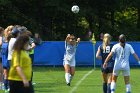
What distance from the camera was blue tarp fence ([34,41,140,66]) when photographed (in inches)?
1219

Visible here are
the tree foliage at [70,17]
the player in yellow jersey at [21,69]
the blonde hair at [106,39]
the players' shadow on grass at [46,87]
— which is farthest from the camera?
the tree foliage at [70,17]

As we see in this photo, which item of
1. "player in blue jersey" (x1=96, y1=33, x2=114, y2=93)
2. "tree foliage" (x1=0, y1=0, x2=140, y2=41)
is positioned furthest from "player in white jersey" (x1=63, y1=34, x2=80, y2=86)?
"tree foliage" (x1=0, y1=0, x2=140, y2=41)

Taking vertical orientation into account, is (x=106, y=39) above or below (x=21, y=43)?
below

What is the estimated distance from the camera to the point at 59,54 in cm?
3116

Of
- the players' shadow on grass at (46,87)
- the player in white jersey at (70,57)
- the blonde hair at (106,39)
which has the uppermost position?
the blonde hair at (106,39)

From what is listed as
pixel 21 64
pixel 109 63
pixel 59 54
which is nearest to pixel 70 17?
pixel 59 54

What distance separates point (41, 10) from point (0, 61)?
25612 millimetres

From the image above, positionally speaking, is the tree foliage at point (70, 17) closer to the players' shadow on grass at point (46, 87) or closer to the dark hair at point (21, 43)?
the players' shadow on grass at point (46, 87)

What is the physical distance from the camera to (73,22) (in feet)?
145

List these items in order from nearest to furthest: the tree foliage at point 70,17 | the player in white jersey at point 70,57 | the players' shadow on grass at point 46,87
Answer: the players' shadow on grass at point 46,87 → the player in white jersey at point 70,57 → the tree foliage at point 70,17

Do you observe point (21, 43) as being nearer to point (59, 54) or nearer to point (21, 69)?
point (21, 69)

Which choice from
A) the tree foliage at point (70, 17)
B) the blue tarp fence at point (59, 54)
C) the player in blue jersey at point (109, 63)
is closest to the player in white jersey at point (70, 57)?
the player in blue jersey at point (109, 63)

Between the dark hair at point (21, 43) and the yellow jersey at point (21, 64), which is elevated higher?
the dark hair at point (21, 43)

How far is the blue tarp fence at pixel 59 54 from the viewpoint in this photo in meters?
31.0
